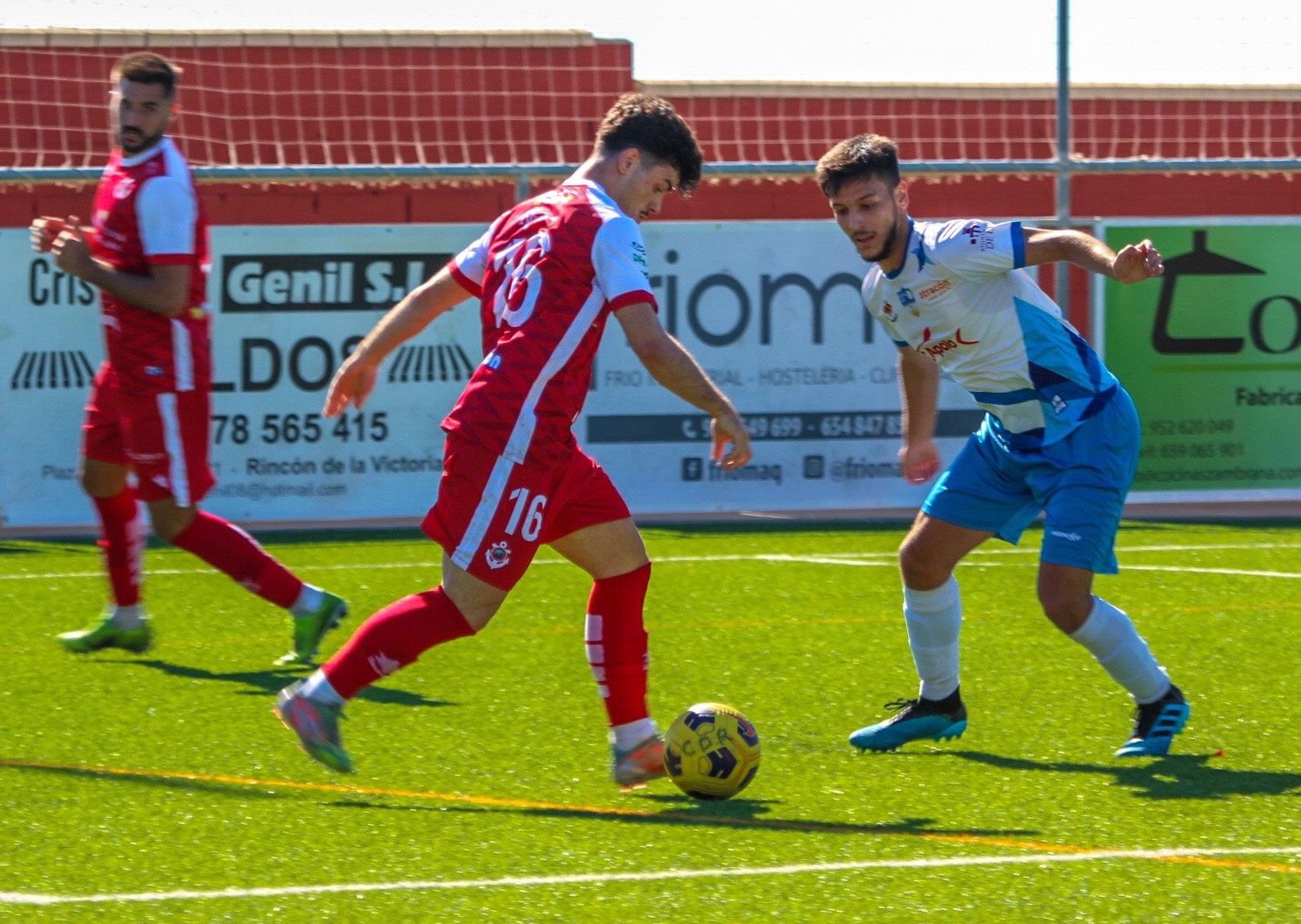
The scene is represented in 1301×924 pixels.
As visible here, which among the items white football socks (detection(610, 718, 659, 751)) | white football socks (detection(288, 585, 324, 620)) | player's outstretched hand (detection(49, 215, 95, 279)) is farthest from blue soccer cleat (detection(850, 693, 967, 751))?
player's outstretched hand (detection(49, 215, 95, 279))

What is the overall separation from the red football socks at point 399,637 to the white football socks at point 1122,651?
68.6 inches

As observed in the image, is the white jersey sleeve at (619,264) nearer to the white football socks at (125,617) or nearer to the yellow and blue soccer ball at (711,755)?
the yellow and blue soccer ball at (711,755)

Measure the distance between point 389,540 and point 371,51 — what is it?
723 cm

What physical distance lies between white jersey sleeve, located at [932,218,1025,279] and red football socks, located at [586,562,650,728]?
1205 mm

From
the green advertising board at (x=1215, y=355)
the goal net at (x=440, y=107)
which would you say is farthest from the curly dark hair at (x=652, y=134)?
the goal net at (x=440, y=107)

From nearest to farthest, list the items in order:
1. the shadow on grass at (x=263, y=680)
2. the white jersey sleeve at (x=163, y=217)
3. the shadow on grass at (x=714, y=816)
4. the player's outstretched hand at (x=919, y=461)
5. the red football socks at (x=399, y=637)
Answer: the shadow on grass at (x=714, y=816)
the red football socks at (x=399, y=637)
the player's outstretched hand at (x=919, y=461)
the shadow on grass at (x=263, y=680)
the white jersey sleeve at (x=163, y=217)

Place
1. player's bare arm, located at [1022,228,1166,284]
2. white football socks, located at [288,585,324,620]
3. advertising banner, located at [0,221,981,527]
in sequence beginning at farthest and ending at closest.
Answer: advertising banner, located at [0,221,981,527]
white football socks, located at [288,585,324,620]
player's bare arm, located at [1022,228,1166,284]

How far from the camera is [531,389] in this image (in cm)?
434

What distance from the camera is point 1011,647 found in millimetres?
6629

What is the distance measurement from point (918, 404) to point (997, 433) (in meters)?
0.26

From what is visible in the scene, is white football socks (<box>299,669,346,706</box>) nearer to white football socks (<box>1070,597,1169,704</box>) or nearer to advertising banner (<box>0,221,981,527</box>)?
white football socks (<box>1070,597,1169,704</box>)

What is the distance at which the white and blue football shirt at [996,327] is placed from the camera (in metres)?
4.92

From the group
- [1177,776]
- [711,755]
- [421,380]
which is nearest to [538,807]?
[711,755]

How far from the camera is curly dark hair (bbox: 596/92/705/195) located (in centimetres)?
442
